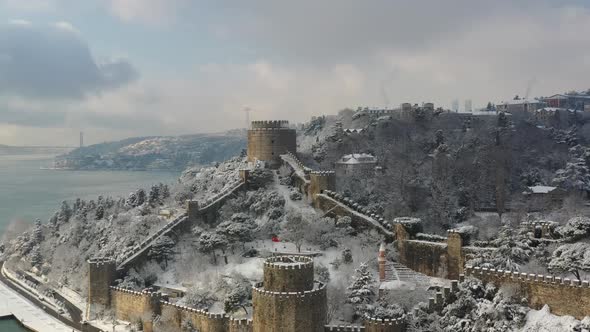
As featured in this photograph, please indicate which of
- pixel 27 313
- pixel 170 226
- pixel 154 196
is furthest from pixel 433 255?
pixel 154 196

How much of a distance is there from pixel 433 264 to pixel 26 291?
26.8m

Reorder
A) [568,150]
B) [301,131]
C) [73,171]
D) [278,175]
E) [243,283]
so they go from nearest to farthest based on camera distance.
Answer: [243,283]
[278,175]
[568,150]
[301,131]
[73,171]

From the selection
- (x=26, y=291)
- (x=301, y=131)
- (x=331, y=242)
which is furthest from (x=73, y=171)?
(x=331, y=242)

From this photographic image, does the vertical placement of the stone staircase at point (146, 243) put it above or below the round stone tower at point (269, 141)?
below

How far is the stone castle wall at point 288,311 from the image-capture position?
22.9 metres

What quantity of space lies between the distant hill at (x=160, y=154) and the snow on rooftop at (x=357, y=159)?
96.4 meters

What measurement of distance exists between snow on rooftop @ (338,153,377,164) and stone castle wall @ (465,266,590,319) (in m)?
25.8

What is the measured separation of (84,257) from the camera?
138ft

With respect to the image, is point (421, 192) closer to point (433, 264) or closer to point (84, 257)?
point (433, 264)

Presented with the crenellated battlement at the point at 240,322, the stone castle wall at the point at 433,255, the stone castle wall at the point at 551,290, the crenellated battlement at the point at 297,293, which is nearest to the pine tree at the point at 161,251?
the crenellated battlement at the point at 240,322

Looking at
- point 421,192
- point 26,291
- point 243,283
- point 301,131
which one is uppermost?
point 301,131

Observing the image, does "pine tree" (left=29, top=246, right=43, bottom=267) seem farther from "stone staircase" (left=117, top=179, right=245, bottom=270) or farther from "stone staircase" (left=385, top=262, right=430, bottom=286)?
"stone staircase" (left=385, top=262, right=430, bottom=286)

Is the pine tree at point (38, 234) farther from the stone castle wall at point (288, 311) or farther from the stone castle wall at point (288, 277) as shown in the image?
the stone castle wall at point (288, 277)

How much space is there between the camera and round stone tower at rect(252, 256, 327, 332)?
75.2 ft
